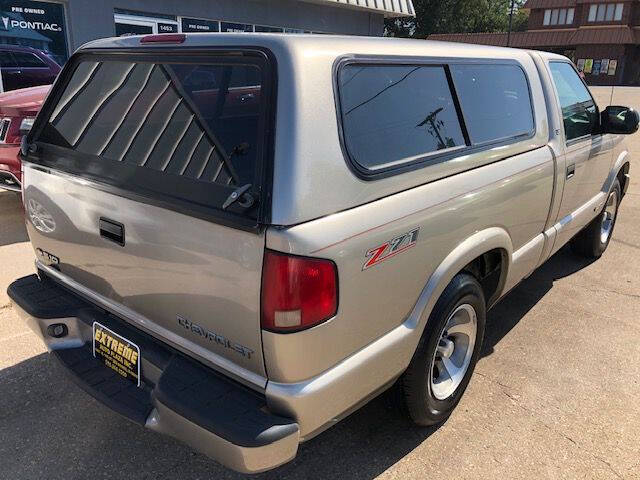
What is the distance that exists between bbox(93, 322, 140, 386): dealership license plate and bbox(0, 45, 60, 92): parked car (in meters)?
7.97

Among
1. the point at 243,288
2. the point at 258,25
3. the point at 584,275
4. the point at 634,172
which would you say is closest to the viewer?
the point at 243,288

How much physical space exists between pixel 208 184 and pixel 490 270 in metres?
1.84

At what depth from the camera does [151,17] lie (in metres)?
10.9

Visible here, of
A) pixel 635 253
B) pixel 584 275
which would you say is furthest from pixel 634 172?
pixel 584 275

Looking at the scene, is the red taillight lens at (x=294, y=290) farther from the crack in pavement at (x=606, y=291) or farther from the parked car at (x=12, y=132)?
the parked car at (x=12, y=132)

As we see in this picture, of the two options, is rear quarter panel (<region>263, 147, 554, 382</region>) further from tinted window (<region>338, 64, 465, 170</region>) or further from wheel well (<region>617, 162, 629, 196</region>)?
wheel well (<region>617, 162, 629, 196</region>)

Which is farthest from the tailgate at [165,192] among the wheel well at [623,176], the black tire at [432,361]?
the wheel well at [623,176]

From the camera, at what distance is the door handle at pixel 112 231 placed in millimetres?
2215

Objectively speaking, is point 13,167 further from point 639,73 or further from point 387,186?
point 639,73

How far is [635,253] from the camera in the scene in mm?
5430

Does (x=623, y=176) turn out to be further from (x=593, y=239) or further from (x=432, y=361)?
(x=432, y=361)

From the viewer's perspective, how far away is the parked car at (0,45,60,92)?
29.0ft

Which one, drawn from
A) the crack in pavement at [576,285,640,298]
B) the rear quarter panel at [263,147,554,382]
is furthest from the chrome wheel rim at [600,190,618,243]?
the rear quarter panel at [263,147,554,382]

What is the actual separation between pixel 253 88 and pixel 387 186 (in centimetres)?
64
